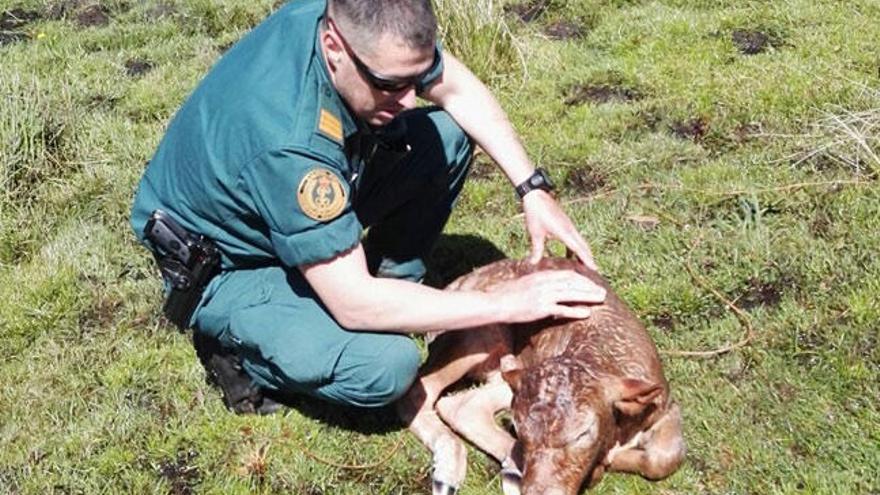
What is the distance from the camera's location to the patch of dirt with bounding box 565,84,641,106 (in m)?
8.57

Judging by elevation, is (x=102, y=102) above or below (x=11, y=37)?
above

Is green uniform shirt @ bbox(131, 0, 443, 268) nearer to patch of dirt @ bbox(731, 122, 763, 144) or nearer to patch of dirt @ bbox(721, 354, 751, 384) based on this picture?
patch of dirt @ bbox(721, 354, 751, 384)

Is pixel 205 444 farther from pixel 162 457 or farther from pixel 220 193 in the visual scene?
pixel 220 193

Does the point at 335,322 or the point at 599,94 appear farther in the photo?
the point at 599,94

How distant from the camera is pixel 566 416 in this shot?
4543mm

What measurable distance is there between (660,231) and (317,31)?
8.81 ft

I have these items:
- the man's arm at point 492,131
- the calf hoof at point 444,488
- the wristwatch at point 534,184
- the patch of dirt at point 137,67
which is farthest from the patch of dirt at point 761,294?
the patch of dirt at point 137,67

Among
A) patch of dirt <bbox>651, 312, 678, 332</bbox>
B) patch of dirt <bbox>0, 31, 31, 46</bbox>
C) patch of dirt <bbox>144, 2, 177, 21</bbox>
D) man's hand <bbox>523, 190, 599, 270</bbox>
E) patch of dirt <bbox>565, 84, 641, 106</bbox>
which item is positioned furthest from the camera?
patch of dirt <bbox>144, 2, 177, 21</bbox>

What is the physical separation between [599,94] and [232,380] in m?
4.03

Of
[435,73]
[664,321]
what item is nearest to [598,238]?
[664,321]

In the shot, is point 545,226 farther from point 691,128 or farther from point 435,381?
point 691,128

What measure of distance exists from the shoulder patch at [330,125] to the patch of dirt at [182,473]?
1750 mm

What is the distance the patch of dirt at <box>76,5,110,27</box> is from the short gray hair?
7.46 meters

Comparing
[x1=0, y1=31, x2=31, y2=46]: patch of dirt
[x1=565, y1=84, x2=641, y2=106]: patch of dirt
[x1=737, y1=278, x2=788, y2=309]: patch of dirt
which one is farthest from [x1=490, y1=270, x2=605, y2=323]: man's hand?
[x1=0, y1=31, x2=31, y2=46]: patch of dirt
